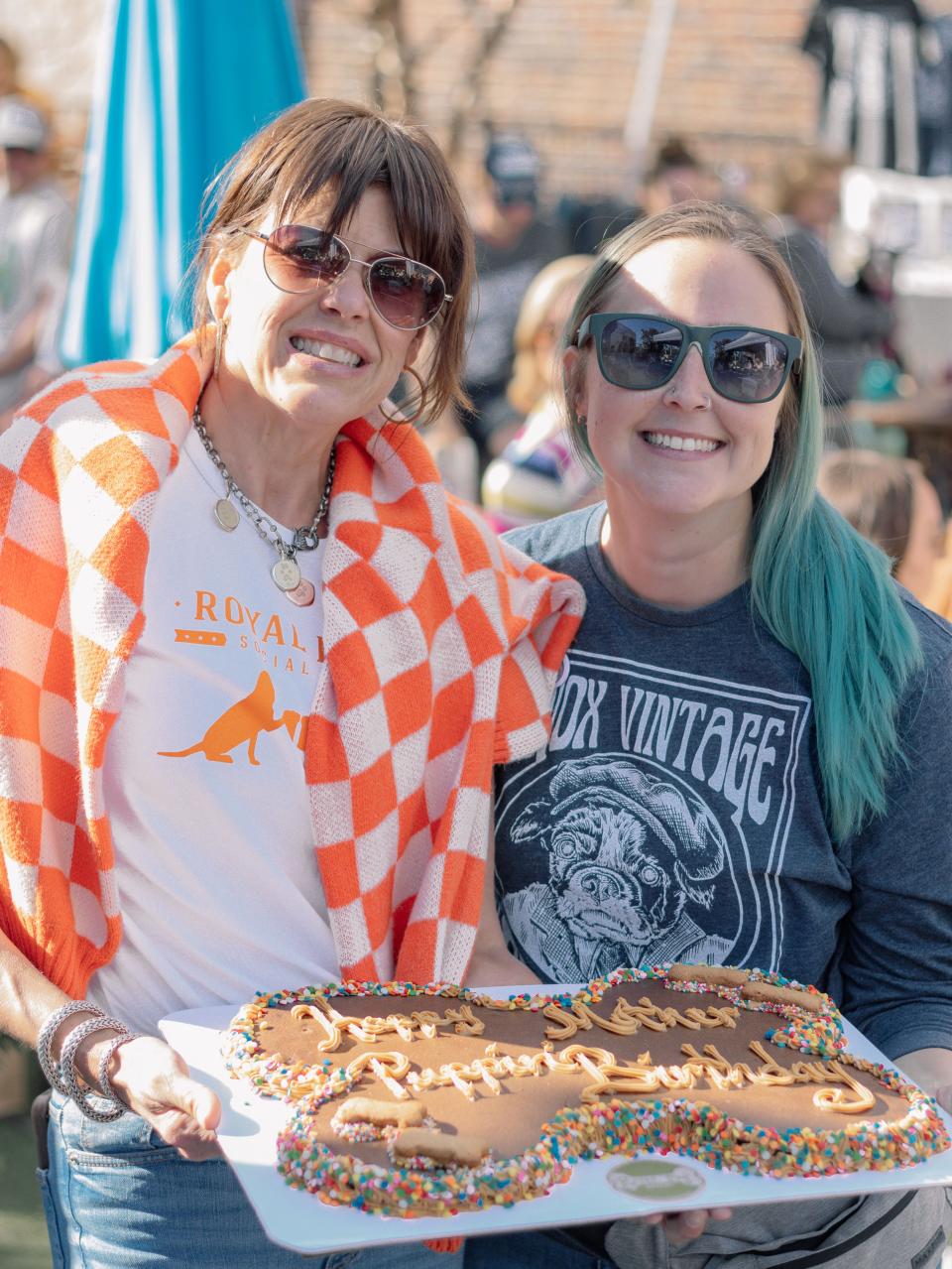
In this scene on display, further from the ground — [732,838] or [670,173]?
[670,173]

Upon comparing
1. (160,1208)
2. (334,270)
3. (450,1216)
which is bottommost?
(160,1208)

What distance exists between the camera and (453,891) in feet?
7.18

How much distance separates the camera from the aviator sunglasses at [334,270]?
206 centimetres

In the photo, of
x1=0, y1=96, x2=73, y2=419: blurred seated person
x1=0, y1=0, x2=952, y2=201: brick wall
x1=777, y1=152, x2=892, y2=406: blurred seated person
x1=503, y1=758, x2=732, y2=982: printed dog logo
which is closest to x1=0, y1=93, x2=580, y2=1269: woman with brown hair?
x1=503, y1=758, x2=732, y2=982: printed dog logo

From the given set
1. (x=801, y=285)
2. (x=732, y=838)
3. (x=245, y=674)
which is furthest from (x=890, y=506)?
(x=245, y=674)

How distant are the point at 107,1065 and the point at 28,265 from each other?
5.81 meters

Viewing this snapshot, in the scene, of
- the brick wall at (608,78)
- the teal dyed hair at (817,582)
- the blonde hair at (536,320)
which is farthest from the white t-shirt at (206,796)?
the brick wall at (608,78)

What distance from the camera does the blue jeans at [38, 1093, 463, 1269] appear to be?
194 centimetres

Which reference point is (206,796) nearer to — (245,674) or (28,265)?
(245,674)

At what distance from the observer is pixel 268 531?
2.17m

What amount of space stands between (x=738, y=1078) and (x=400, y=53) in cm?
781

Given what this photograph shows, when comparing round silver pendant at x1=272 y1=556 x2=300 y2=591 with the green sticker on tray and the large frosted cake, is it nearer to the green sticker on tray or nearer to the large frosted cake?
the large frosted cake

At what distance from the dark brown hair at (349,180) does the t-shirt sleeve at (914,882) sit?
3.06 feet

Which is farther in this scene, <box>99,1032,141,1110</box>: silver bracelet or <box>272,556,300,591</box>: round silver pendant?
<box>272,556,300,591</box>: round silver pendant
